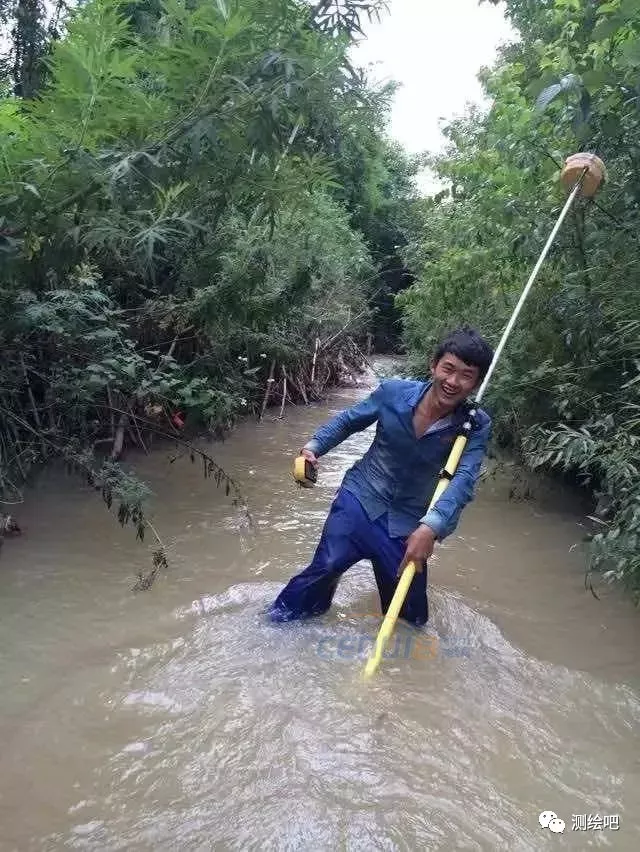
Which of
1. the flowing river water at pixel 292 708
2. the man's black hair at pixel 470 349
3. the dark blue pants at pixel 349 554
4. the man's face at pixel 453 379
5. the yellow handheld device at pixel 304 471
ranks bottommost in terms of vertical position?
the flowing river water at pixel 292 708

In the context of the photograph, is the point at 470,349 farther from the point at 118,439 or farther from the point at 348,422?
the point at 118,439

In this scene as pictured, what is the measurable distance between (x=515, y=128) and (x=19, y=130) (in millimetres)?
3463

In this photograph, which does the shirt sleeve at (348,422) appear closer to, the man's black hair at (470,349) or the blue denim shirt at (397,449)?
the blue denim shirt at (397,449)

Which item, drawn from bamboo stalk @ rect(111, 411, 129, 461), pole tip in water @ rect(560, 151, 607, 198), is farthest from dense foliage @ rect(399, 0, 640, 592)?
bamboo stalk @ rect(111, 411, 129, 461)

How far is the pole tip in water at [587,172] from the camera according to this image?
3.45 metres

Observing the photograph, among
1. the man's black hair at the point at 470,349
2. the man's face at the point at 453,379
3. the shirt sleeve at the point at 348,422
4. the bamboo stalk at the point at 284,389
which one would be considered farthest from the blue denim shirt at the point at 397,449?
the bamboo stalk at the point at 284,389

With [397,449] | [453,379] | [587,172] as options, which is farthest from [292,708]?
[587,172]

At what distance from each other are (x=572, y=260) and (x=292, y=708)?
3.54m

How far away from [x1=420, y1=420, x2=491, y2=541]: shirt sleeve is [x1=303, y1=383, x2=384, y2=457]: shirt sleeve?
17.9 inches

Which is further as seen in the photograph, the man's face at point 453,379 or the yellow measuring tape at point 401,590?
the man's face at point 453,379

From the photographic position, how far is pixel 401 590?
2.54 meters

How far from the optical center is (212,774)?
2.14 meters

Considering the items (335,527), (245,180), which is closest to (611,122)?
(245,180)

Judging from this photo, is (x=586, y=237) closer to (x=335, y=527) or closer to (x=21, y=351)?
(x=335, y=527)
